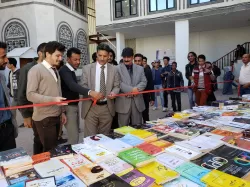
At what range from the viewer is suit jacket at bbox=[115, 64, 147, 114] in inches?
107

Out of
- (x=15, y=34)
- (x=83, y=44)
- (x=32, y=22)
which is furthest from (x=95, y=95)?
(x=83, y=44)

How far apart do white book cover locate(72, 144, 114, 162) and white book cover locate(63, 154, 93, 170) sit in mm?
29

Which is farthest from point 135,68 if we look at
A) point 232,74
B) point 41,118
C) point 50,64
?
point 232,74

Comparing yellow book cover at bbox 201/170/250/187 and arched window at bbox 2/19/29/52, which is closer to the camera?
yellow book cover at bbox 201/170/250/187

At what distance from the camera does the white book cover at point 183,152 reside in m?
1.30

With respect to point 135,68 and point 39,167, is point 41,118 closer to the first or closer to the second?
point 39,167

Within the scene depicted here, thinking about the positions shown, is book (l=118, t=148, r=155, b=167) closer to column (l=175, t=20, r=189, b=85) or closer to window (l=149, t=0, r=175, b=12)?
column (l=175, t=20, r=189, b=85)

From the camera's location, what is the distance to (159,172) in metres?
1.14

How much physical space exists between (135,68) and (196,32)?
32.8 ft

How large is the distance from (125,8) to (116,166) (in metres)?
10.7

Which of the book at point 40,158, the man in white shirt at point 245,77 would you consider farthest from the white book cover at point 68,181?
the man in white shirt at point 245,77

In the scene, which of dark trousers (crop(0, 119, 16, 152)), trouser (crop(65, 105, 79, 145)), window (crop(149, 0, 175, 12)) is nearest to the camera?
dark trousers (crop(0, 119, 16, 152))

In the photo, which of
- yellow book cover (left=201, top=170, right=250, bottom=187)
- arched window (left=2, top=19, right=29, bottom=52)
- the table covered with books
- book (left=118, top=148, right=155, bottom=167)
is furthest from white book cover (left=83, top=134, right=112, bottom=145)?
arched window (left=2, top=19, right=29, bottom=52)

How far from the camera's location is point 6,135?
1.96 m
